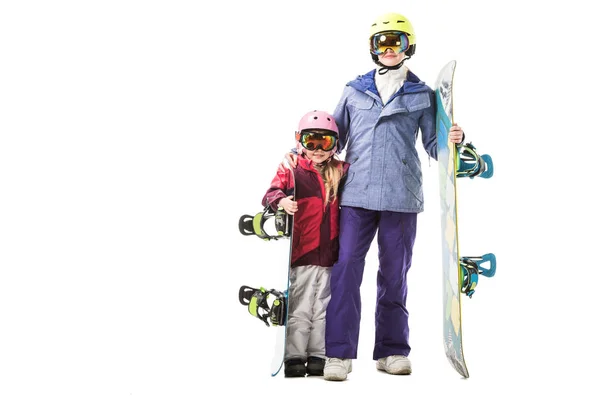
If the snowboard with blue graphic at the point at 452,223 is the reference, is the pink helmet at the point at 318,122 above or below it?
above

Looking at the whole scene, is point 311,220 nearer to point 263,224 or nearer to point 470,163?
point 263,224

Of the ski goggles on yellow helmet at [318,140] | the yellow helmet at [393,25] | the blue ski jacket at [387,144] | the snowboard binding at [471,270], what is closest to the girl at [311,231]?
the ski goggles on yellow helmet at [318,140]

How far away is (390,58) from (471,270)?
1174mm

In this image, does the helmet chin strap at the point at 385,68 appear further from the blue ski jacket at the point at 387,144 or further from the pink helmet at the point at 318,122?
the pink helmet at the point at 318,122

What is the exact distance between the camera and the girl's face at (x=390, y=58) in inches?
178

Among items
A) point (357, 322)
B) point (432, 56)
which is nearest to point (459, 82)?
point (432, 56)

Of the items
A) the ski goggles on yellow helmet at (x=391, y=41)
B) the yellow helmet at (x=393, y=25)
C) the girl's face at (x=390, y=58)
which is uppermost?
the yellow helmet at (x=393, y=25)

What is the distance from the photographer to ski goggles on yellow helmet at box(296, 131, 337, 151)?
14.7 feet

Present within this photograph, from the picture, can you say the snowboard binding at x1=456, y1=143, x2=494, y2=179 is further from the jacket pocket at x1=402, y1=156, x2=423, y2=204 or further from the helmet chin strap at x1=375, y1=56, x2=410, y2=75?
the helmet chin strap at x1=375, y1=56, x2=410, y2=75

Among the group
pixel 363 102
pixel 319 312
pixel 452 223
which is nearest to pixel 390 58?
pixel 363 102

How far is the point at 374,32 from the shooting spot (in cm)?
453

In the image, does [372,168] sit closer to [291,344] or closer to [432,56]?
[291,344]

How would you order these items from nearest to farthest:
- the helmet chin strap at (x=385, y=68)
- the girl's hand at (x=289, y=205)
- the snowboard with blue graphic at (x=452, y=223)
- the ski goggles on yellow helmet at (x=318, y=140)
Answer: the snowboard with blue graphic at (x=452, y=223) < the girl's hand at (x=289, y=205) < the ski goggles on yellow helmet at (x=318, y=140) < the helmet chin strap at (x=385, y=68)

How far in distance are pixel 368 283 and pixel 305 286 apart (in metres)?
1.05
